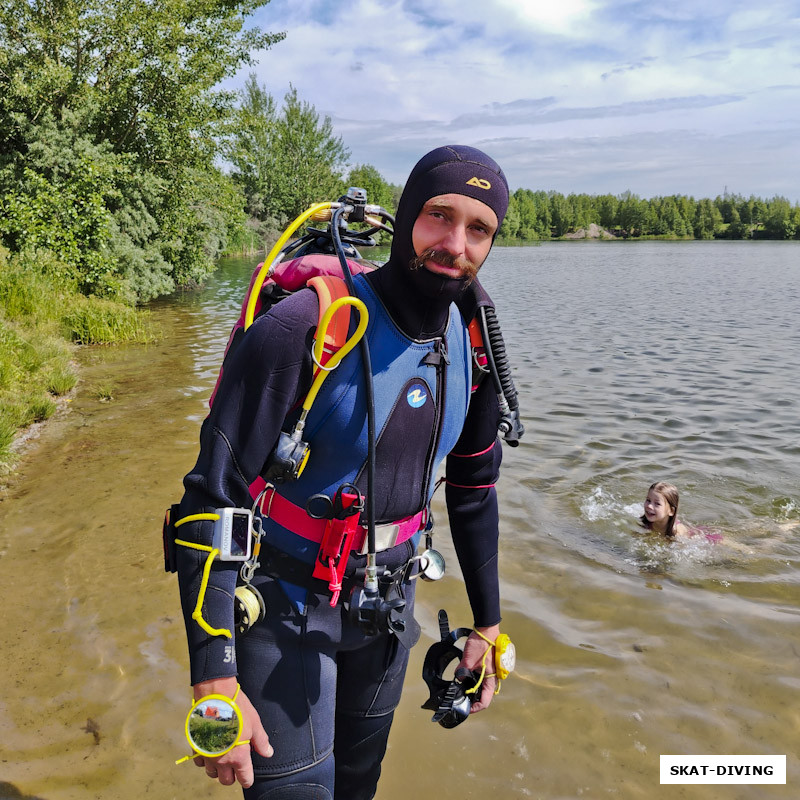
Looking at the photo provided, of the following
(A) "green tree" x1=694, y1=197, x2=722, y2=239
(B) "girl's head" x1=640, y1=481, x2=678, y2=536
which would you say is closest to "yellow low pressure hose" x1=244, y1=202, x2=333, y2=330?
(B) "girl's head" x1=640, y1=481, x2=678, y2=536

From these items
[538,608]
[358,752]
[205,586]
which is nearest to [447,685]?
[358,752]

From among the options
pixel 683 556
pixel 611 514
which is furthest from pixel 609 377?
pixel 683 556

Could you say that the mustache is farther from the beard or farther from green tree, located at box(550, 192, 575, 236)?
green tree, located at box(550, 192, 575, 236)

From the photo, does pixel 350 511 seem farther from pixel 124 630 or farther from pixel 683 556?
pixel 683 556

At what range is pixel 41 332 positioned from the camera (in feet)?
35.8

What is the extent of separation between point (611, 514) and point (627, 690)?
2.93 metres

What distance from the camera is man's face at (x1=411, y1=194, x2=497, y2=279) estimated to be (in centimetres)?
186

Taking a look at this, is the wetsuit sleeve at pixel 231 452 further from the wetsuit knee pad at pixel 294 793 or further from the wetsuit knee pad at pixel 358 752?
the wetsuit knee pad at pixel 358 752

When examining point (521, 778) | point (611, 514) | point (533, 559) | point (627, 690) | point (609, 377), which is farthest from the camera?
point (609, 377)

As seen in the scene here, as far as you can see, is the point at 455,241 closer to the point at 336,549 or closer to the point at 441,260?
the point at 441,260

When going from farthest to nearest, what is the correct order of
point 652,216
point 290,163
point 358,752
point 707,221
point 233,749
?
1. point 652,216
2. point 707,221
3. point 290,163
4. point 358,752
5. point 233,749

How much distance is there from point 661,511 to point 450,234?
504 centimetres

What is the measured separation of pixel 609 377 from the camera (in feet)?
40.5

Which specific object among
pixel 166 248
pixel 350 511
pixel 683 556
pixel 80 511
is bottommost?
pixel 683 556
